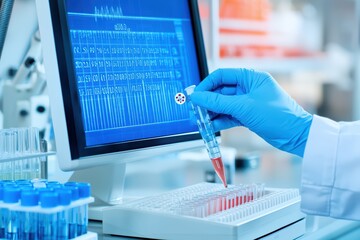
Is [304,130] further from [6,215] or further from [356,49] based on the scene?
[356,49]

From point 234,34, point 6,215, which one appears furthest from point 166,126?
point 234,34

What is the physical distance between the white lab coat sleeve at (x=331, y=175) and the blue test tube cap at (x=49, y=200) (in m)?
0.61

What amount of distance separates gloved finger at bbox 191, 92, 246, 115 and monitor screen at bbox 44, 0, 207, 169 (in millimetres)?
118

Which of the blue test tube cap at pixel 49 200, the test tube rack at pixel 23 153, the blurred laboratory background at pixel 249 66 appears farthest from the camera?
the blurred laboratory background at pixel 249 66

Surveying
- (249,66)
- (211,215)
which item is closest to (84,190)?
(211,215)

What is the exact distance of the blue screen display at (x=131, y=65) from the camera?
3.83 ft

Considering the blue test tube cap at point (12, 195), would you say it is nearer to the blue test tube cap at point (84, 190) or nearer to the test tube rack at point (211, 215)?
the blue test tube cap at point (84, 190)

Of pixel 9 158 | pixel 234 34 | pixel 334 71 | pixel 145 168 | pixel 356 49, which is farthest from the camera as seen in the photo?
pixel 334 71

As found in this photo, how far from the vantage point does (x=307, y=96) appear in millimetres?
4980

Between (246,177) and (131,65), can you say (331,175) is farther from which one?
(246,177)

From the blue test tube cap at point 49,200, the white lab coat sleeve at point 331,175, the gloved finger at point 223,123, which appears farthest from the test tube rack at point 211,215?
the blue test tube cap at point 49,200

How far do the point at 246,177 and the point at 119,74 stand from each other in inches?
45.6

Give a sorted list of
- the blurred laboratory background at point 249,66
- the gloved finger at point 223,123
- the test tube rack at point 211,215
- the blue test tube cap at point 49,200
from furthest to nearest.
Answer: the blurred laboratory background at point 249,66, the gloved finger at point 223,123, the test tube rack at point 211,215, the blue test tube cap at point 49,200

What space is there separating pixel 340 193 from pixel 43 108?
916 millimetres
